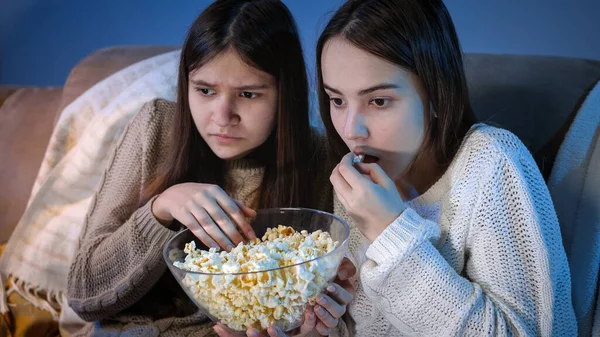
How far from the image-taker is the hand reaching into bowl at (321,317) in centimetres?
82

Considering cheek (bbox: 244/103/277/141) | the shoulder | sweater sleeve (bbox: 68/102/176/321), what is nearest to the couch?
the shoulder

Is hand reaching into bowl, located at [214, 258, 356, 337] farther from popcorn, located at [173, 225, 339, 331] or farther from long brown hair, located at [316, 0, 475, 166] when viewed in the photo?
long brown hair, located at [316, 0, 475, 166]

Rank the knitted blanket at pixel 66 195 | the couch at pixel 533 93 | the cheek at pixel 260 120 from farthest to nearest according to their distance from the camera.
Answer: the knitted blanket at pixel 66 195 < the couch at pixel 533 93 < the cheek at pixel 260 120

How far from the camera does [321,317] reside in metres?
0.85

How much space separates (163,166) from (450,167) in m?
0.47

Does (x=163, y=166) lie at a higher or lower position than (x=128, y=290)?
higher

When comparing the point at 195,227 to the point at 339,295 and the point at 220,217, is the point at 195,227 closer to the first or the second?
the point at 220,217

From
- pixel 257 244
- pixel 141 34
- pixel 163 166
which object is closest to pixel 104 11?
pixel 141 34

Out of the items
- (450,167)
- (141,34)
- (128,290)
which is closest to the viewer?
(450,167)

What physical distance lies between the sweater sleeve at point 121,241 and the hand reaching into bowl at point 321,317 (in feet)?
0.69

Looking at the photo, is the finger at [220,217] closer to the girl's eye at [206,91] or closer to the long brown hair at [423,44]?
the girl's eye at [206,91]

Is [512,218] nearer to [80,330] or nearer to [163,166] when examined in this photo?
[163,166]

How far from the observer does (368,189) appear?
2.68 ft

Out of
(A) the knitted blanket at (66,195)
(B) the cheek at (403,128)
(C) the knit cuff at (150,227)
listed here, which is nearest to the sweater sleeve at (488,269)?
(B) the cheek at (403,128)
